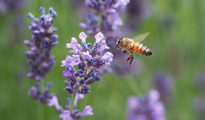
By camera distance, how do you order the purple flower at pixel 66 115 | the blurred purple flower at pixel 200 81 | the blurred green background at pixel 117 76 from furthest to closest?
the blurred purple flower at pixel 200 81 < the blurred green background at pixel 117 76 < the purple flower at pixel 66 115

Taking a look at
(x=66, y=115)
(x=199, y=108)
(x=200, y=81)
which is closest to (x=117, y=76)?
(x=199, y=108)

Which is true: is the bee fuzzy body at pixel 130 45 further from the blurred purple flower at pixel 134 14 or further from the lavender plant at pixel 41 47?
the blurred purple flower at pixel 134 14

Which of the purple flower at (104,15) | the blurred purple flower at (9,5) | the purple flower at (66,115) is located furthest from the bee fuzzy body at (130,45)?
the blurred purple flower at (9,5)

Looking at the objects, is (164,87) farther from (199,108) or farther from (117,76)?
(199,108)

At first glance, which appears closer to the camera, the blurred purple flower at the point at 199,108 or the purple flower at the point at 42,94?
the purple flower at the point at 42,94

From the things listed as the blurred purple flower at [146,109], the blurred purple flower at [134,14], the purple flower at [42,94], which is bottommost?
the purple flower at [42,94]

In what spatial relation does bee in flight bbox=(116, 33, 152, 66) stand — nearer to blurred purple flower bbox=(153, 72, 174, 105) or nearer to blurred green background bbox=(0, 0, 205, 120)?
blurred green background bbox=(0, 0, 205, 120)

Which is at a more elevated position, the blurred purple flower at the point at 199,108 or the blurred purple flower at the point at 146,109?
the blurred purple flower at the point at 199,108
